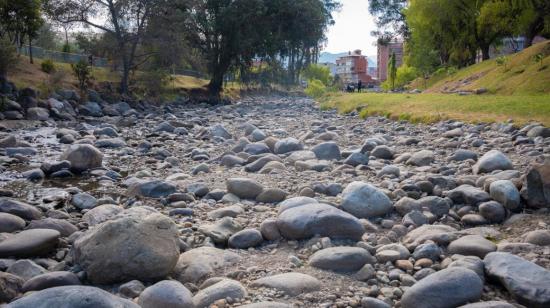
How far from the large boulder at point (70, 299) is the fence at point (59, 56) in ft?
87.1

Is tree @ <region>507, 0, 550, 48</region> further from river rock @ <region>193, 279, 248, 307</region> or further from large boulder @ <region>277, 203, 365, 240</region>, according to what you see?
river rock @ <region>193, 279, 248, 307</region>

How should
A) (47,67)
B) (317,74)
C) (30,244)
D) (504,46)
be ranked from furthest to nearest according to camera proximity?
1. (317,74)
2. (504,46)
3. (47,67)
4. (30,244)

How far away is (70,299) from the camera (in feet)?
7.82

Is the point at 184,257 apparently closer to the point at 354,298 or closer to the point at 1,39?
the point at 354,298

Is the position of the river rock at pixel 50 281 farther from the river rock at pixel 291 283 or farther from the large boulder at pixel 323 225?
the large boulder at pixel 323 225

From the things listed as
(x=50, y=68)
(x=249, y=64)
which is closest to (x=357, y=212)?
(x=50, y=68)

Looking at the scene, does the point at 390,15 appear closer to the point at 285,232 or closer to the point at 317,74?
the point at 317,74

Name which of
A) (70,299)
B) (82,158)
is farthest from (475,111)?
(70,299)

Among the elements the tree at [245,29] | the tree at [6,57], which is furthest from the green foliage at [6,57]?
the tree at [245,29]

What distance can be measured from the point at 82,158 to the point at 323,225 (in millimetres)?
5200

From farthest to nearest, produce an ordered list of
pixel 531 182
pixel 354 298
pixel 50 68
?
pixel 50 68 < pixel 531 182 < pixel 354 298

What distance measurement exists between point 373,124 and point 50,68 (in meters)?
17.6

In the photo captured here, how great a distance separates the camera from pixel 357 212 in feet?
15.8

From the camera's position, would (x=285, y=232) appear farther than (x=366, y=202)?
No
